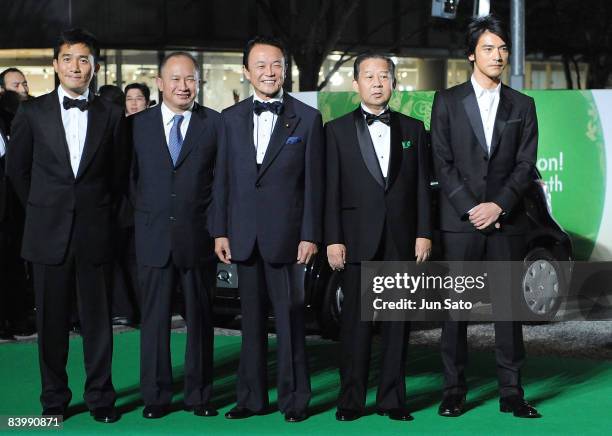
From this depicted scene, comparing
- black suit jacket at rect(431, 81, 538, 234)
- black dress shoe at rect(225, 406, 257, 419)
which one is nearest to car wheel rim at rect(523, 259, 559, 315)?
black suit jacket at rect(431, 81, 538, 234)

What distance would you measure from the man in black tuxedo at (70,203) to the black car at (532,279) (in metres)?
3.20

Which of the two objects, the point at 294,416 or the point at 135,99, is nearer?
the point at 294,416

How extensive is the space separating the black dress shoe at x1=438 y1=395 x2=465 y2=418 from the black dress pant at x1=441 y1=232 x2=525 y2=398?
0.10ft

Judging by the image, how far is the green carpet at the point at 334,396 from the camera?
710 centimetres

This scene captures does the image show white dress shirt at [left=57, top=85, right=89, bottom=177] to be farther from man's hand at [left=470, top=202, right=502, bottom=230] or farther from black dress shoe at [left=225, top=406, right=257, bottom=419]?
man's hand at [left=470, top=202, right=502, bottom=230]

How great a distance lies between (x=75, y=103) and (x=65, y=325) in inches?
51.1

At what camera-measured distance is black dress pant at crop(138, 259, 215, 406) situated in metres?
7.40

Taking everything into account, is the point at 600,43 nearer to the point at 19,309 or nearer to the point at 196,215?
the point at 19,309

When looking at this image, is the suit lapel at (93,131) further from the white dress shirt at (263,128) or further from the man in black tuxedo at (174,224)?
the white dress shirt at (263,128)

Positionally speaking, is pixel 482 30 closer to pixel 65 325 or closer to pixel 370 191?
pixel 370 191

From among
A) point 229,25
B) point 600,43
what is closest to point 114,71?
point 229,25

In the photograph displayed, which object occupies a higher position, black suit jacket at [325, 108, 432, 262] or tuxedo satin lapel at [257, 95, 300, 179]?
tuxedo satin lapel at [257, 95, 300, 179]

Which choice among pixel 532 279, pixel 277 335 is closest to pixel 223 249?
pixel 277 335

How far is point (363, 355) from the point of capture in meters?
7.33
